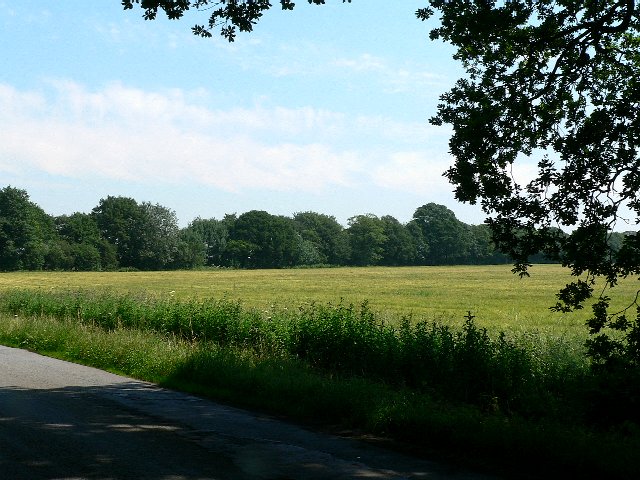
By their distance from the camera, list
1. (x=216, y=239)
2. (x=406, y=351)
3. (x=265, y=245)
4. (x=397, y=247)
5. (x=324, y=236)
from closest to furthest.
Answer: (x=406, y=351) < (x=265, y=245) < (x=216, y=239) < (x=397, y=247) < (x=324, y=236)

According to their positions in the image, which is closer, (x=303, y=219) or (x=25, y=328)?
(x=25, y=328)

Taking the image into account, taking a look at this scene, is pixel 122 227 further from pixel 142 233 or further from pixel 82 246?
pixel 82 246

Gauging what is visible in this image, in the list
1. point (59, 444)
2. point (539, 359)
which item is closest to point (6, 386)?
point (59, 444)

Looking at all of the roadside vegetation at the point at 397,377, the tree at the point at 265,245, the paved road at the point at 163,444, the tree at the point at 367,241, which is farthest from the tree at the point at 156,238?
the paved road at the point at 163,444

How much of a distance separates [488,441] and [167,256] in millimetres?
116691

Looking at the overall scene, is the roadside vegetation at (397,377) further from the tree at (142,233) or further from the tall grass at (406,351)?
the tree at (142,233)

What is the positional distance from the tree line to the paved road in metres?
102

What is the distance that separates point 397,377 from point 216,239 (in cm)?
13722

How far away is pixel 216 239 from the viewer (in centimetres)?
14662

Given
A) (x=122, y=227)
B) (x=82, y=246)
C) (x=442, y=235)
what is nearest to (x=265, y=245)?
(x=122, y=227)

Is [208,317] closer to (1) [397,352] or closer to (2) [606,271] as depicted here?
(1) [397,352]

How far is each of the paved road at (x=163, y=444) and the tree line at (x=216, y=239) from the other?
101628mm

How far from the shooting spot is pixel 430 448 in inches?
303

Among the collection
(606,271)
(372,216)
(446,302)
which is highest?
(372,216)
